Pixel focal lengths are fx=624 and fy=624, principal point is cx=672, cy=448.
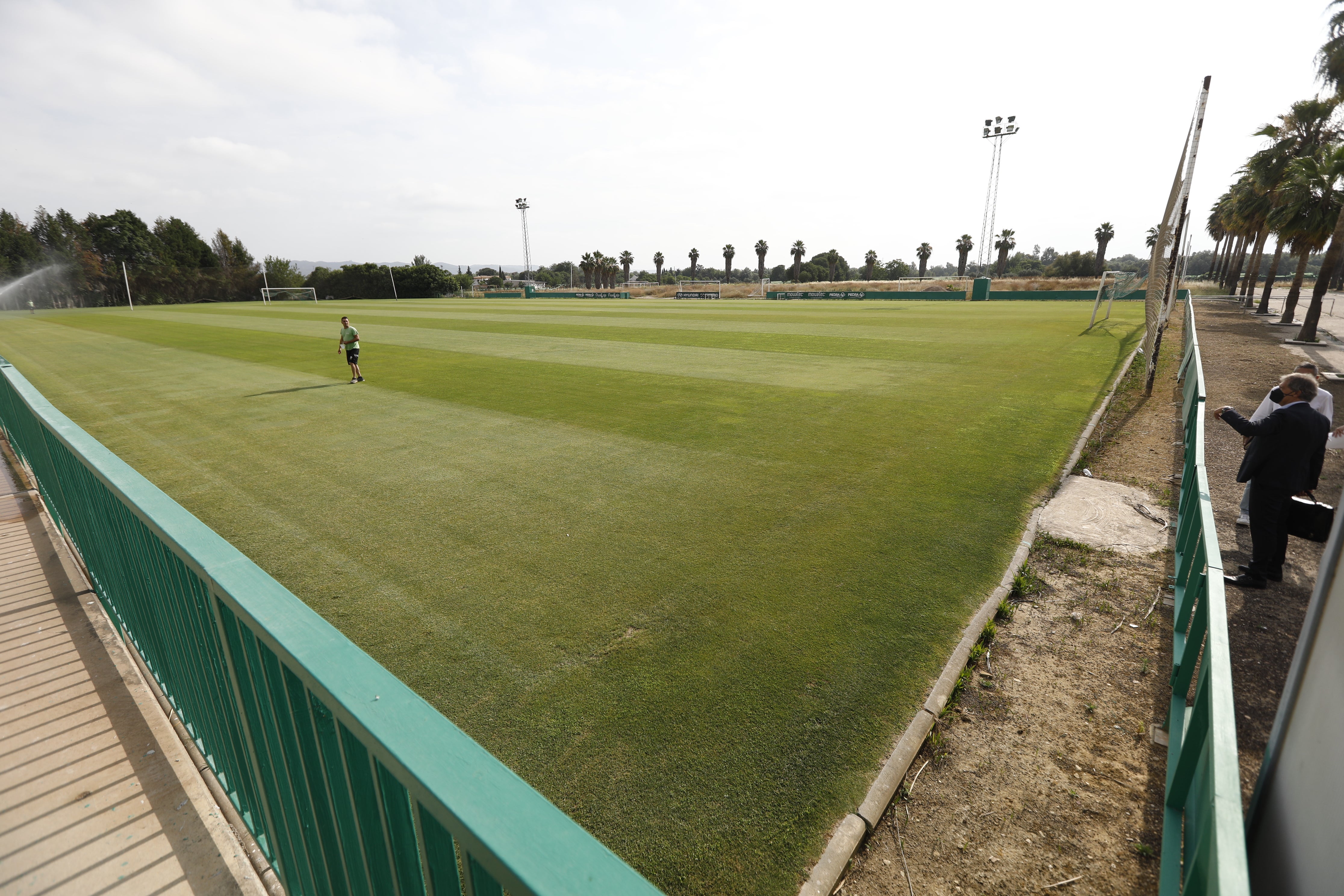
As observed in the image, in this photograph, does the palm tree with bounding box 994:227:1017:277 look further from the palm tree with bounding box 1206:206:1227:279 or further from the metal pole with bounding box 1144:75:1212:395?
the metal pole with bounding box 1144:75:1212:395

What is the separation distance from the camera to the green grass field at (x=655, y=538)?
12.7ft

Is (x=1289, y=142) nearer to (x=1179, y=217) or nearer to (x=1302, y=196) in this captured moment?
(x=1302, y=196)

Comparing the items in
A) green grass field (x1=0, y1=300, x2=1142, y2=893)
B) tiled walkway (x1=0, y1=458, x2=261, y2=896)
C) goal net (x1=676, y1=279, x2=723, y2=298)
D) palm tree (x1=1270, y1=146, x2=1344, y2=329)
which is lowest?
green grass field (x1=0, y1=300, x2=1142, y2=893)

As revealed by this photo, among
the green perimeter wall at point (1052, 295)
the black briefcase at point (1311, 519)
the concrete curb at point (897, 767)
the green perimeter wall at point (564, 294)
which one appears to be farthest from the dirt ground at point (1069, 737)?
the green perimeter wall at point (564, 294)

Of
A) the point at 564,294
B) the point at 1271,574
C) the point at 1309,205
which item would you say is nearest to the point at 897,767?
the point at 1271,574

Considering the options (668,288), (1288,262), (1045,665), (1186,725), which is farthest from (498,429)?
(1288,262)

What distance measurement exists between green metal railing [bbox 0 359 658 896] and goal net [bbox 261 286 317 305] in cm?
8747

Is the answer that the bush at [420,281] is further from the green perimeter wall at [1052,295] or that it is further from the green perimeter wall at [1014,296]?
the green perimeter wall at [1052,295]

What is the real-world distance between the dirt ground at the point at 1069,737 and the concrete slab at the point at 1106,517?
0.31 metres

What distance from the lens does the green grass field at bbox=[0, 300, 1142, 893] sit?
3.87m

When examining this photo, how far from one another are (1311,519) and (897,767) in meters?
4.28

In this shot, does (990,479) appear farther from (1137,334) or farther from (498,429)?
(1137,334)

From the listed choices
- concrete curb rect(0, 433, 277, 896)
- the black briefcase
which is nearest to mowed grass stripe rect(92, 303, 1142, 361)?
the black briefcase

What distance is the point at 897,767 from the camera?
12.6 ft
